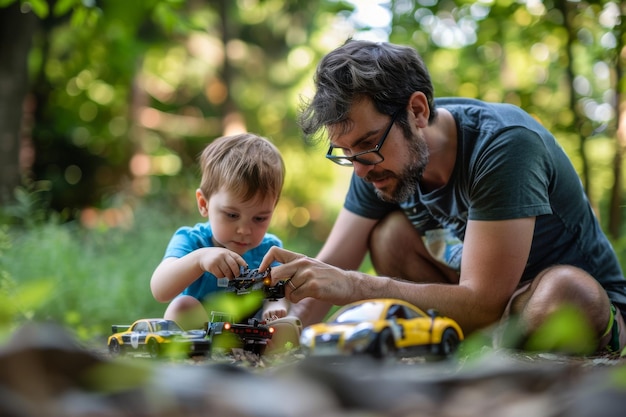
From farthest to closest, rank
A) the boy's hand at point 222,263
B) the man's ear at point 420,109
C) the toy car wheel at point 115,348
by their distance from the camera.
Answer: the man's ear at point 420,109
the boy's hand at point 222,263
the toy car wheel at point 115,348

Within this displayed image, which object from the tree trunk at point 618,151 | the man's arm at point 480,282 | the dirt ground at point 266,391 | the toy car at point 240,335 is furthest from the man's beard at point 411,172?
the dirt ground at point 266,391

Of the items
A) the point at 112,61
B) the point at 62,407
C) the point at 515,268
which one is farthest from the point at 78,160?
the point at 62,407

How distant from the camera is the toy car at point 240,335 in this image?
2.53 metres

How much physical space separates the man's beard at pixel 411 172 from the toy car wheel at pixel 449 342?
1.37 meters

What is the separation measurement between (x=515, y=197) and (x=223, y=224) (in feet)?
4.37

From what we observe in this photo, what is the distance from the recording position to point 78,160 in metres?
13.6

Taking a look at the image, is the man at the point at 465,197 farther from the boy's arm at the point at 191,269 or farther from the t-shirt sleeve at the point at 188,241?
the t-shirt sleeve at the point at 188,241

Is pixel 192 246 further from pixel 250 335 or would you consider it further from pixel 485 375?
pixel 485 375

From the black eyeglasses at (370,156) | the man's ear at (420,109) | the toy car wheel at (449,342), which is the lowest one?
the toy car wheel at (449,342)

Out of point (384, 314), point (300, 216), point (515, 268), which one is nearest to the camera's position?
point (384, 314)

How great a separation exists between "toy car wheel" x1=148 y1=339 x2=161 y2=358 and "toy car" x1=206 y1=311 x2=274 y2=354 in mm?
183

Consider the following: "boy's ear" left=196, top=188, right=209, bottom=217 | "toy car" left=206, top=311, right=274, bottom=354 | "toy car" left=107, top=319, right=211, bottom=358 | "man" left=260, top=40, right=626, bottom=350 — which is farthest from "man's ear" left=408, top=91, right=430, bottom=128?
"toy car" left=107, top=319, right=211, bottom=358

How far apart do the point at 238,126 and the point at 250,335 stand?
410 inches

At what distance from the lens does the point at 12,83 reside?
836 cm
